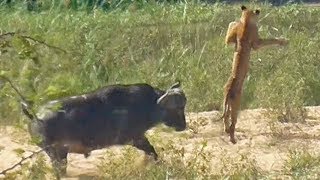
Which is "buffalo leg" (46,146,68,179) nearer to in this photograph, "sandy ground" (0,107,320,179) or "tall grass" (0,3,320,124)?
"sandy ground" (0,107,320,179)

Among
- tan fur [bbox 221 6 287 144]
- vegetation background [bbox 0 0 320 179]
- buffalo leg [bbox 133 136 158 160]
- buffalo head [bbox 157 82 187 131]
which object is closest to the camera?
buffalo leg [bbox 133 136 158 160]

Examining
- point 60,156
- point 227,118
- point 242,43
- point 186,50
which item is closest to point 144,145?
point 60,156

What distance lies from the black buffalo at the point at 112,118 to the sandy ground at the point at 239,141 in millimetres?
122

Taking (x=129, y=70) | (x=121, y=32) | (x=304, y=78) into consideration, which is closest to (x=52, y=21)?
(x=121, y=32)

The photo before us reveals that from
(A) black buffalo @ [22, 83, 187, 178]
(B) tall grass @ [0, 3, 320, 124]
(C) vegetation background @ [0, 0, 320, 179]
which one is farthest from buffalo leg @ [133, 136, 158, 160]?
(B) tall grass @ [0, 3, 320, 124]

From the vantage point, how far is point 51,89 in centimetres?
306

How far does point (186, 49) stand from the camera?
10953 mm

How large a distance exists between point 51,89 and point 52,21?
903cm

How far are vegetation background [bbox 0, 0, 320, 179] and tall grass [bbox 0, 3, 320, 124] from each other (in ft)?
0.04

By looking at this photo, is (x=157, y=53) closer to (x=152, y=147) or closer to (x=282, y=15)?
(x=282, y=15)

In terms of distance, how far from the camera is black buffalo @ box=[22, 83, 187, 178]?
6.57 m

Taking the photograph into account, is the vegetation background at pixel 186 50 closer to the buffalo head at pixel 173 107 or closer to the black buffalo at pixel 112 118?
the black buffalo at pixel 112 118

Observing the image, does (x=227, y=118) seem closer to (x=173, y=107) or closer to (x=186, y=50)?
(x=173, y=107)

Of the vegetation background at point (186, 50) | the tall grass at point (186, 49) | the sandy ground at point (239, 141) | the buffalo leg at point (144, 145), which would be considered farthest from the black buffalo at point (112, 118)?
the tall grass at point (186, 49)
